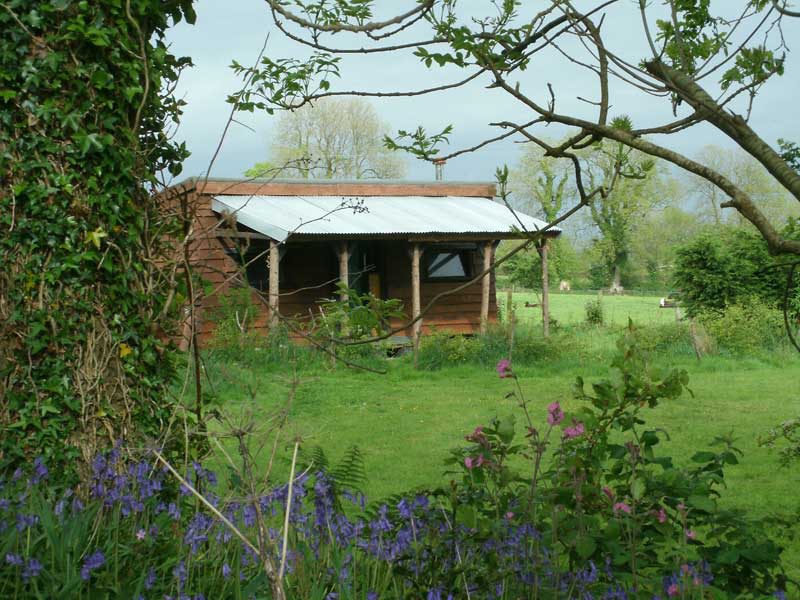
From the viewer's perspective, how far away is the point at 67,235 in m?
4.09

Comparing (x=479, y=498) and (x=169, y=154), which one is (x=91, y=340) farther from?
(x=479, y=498)

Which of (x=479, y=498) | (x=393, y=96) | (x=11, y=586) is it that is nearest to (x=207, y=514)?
(x=11, y=586)

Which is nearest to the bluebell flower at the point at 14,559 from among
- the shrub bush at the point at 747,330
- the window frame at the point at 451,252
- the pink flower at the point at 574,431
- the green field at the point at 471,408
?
the pink flower at the point at 574,431

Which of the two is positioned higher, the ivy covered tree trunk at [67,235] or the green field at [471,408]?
the ivy covered tree trunk at [67,235]

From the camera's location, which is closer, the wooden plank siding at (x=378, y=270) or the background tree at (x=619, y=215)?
the wooden plank siding at (x=378, y=270)

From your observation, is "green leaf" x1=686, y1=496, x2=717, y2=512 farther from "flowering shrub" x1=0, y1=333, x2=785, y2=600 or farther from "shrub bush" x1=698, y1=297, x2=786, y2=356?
"shrub bush" x1=698, y1=297, x2=786, y2=356

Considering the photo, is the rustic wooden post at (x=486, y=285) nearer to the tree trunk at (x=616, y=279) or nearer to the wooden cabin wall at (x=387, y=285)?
the wooden cabin wall at (x=387, y=285)

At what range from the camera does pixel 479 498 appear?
3.81m

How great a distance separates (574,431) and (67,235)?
7.87 ft

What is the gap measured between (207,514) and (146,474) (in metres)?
0.58

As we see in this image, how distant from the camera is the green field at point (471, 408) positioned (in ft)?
25.6

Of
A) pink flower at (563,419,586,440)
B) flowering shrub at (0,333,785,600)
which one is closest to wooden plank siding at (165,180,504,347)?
flowering shrub at (0,333,785,600)

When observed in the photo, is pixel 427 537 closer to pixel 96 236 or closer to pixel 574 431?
pixel 574 431

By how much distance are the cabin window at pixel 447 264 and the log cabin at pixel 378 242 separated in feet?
0.08
